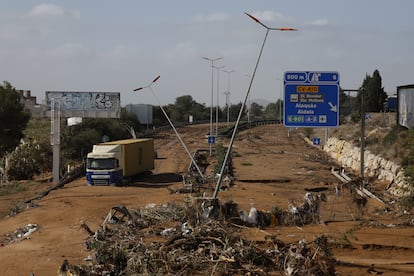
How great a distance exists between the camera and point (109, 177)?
38.7 metres

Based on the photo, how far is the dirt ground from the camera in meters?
18.2

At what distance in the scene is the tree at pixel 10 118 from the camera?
4872 centimetres

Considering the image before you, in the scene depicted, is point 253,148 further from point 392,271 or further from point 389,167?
point 392,271

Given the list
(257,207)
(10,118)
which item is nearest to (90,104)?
(10,118)

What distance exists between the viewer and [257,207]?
94.8ft

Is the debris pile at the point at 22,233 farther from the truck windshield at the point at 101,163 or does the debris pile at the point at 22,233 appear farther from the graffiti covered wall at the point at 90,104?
the graffiti covered wall at the point at 90,104

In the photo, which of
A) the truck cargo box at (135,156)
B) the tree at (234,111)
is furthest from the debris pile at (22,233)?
the tree at (234,111)

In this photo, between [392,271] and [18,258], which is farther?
[18,258]

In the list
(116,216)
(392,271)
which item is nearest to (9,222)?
(116,216)

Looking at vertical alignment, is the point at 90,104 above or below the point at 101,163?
above

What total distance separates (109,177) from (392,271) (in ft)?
81.9

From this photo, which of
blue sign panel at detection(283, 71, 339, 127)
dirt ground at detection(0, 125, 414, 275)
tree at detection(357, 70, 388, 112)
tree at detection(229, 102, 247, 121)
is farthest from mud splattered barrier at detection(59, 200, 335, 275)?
tree at detection(229, 102, 247, 121)

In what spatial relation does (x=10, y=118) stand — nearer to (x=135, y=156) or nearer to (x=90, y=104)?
(x=90, y=104)

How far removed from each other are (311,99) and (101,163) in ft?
51.8
